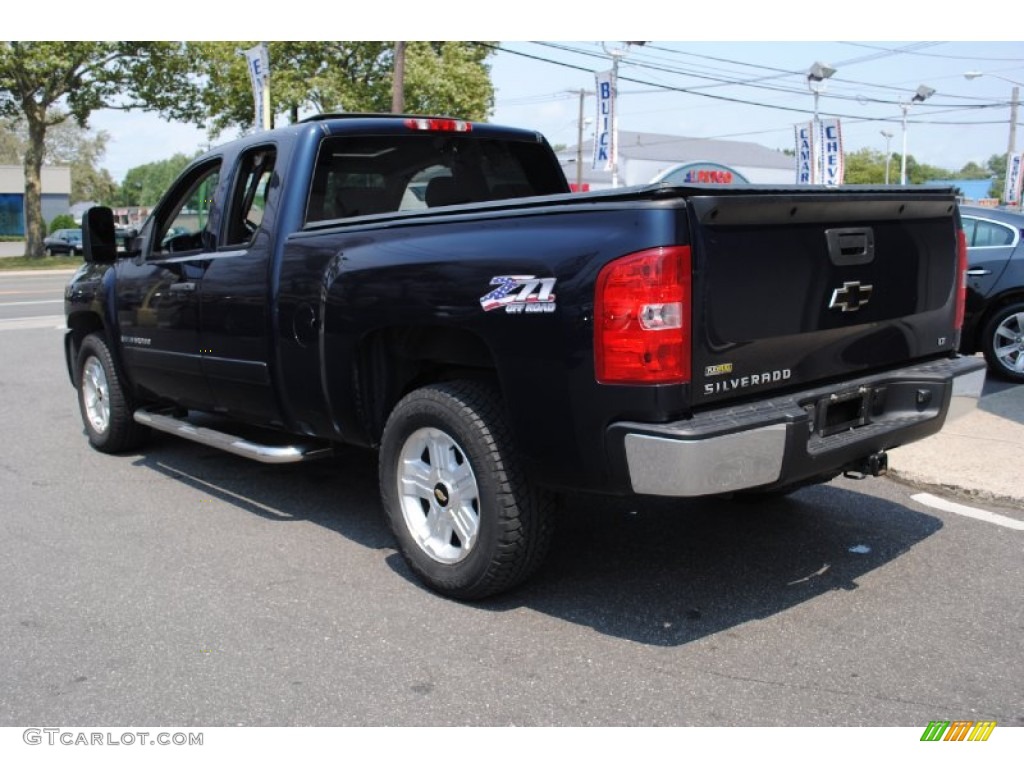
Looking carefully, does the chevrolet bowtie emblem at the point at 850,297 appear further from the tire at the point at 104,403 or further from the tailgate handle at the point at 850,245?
the tire at the point at 104,403

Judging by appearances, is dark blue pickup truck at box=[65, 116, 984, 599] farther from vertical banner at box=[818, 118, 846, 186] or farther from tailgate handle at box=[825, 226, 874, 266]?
vertical banner at box=[818, 118, 846, 186]

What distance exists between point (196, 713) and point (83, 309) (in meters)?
4.35

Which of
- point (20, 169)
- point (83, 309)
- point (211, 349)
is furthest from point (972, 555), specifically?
point (20, 169)

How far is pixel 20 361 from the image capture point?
11219 millimetres

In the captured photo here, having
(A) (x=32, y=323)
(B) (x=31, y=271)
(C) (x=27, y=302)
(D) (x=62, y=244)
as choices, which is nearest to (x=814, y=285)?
(A) (x=32, y=323)

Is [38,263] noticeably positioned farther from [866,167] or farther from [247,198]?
[866,167]

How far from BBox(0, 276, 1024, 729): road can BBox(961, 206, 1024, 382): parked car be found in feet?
13.5

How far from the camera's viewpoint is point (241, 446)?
16.7 feet

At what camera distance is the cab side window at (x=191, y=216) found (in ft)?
17.8

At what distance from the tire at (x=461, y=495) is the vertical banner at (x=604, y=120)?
21423mm

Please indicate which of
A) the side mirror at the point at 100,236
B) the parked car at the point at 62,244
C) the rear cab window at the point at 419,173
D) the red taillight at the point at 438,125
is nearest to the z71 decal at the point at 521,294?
the rear cab window at the point at 419,173

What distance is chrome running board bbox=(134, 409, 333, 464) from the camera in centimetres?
486

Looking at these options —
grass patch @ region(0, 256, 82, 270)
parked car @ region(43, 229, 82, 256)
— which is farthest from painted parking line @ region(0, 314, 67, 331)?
parked car @ region(43, 229, 82, 256)

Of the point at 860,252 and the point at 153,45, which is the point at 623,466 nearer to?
the point at 860,252
